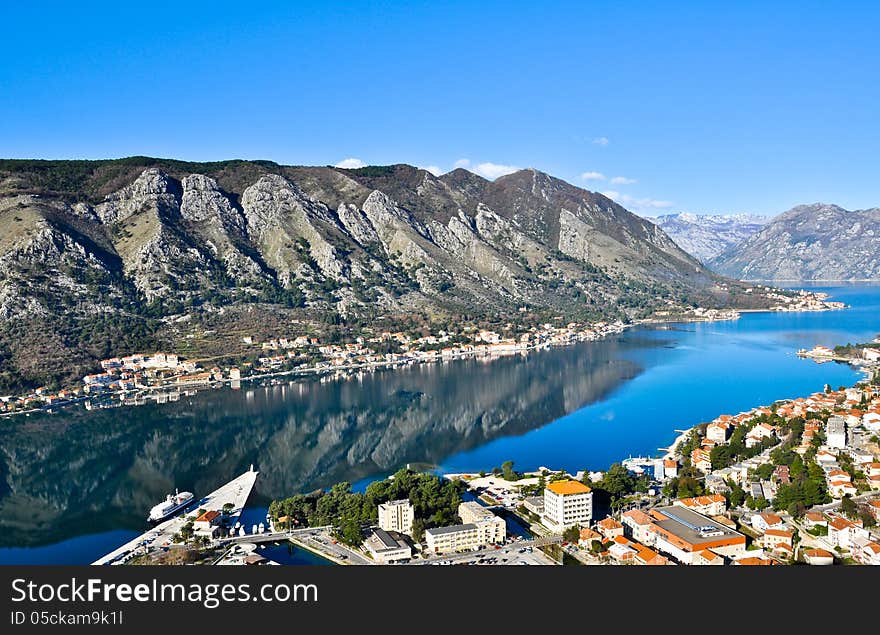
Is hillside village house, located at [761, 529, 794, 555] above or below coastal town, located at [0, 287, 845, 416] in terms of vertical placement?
below

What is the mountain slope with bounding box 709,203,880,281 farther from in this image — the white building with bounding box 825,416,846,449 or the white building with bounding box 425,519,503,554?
the white building with bounding box 425,519,503,554

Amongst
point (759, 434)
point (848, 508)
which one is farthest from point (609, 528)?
point (759, 434)

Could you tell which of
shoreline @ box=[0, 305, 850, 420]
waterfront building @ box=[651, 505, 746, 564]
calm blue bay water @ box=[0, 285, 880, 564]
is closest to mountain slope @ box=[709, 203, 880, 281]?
shoreline @ box=[0, 305, 850, 420]

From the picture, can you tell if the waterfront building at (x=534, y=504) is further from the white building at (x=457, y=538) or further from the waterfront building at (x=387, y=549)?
the waterfront building at (x=387, y=549)

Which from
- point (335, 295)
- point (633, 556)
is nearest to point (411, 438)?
point (633, 556)

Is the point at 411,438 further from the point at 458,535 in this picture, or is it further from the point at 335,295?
the point at 335,295

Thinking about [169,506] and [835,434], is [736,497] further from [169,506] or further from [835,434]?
[169,506]

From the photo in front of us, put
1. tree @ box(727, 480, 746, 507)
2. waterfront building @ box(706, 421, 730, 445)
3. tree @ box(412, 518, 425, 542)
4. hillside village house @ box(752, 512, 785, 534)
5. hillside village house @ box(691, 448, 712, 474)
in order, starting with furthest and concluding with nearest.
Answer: waterfront building @ box(706, 421, 730, 445) → hillside village house @ box(691, 448, 712, 474) → tree @ box(727, 480, 746, 507) → tree @ box(412, 518, 425, 542) → hillside village house @ box(752, 512, 785, 534)
